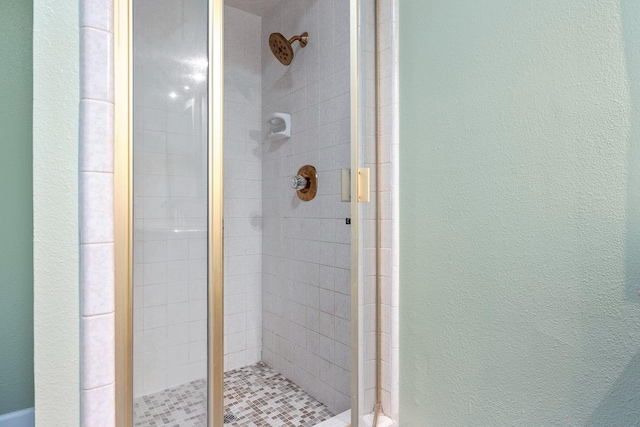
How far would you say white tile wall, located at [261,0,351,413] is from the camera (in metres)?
1.53

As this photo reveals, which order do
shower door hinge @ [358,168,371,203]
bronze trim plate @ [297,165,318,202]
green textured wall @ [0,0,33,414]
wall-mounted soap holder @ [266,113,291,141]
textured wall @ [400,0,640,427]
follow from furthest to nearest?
wall-mounted soap holder @ [266,113,291,141], bronze trim plate @ [297,165,318,202], shower door hinge @ [358,168,371,203], green textured wall @ [0,0,33,414], textured wall @ [400,0,640,427]

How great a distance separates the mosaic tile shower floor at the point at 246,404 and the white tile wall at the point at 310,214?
0.07 meters

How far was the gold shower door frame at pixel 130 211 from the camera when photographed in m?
0.66

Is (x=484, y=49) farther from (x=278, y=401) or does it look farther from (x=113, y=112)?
(x=278, y=401)

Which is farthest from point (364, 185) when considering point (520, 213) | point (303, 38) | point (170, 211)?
point (303, 38)

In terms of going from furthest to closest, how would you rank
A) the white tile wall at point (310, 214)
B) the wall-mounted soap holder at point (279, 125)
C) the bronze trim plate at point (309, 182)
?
the wall-mounted soap holder at point (279, 125) < the bronze trim plate at point (309, 182) < the white tile wall at point (310, 214)

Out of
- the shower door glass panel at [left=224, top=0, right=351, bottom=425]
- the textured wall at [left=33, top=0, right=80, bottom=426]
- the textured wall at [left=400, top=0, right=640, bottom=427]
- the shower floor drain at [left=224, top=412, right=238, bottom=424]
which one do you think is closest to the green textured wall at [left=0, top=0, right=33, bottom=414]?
the textured wall at [left=33, top=0, right=80, bottom=426]

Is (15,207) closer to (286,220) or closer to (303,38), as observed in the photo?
(286,220)

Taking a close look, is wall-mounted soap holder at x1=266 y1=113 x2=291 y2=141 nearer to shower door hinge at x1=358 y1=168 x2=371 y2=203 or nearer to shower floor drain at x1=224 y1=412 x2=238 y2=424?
shower door hinge at x1=358 y1=168 x2=371 y2=203

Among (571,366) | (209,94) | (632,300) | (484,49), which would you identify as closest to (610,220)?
(632,300)

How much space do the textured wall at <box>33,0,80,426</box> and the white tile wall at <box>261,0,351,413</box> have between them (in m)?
0.94

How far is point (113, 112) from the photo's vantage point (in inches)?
25.8

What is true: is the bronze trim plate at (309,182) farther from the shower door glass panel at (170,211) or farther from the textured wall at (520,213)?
the shower door glass panel at (170,211)

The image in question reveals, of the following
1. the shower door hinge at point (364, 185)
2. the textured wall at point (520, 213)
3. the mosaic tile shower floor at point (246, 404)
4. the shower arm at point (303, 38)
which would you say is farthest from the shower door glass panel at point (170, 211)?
the shower arm at point (303, 38)
